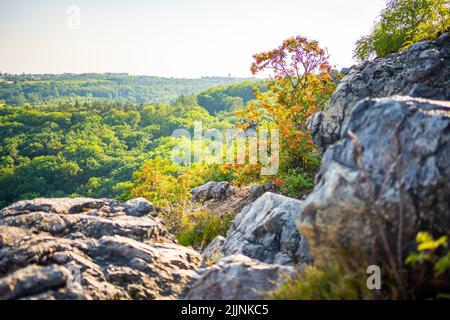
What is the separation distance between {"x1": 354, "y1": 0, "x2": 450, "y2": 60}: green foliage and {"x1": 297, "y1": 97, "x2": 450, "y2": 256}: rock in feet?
18.0

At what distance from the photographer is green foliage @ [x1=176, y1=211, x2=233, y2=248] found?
8141 millimetres

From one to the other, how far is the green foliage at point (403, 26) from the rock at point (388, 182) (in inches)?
216

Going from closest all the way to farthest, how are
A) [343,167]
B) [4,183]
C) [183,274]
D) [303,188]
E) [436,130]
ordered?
[436,130] → [343,167] → [183,274] → [303,188] → [4,183]

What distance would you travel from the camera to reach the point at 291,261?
514 cm

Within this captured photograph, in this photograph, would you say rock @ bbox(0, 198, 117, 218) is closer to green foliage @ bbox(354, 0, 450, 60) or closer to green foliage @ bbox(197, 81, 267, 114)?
green foliage @ bbox(354, 0, 450, 60)

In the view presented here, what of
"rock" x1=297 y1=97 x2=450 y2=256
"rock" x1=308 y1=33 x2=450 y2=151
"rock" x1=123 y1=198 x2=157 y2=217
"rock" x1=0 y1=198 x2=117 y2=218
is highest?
"rock" x1=308 y1=33 x2=450 y2=151

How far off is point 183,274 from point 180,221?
4550mm

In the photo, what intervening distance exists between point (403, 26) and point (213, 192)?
26.4ft

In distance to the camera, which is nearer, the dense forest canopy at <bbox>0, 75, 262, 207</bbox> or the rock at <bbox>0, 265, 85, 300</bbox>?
the rock at <bbox>0, 265, 85, 300</bbox>

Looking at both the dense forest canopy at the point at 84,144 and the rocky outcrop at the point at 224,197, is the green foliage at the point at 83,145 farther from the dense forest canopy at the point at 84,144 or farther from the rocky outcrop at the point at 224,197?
the rocky outcrop at the point at 224,197

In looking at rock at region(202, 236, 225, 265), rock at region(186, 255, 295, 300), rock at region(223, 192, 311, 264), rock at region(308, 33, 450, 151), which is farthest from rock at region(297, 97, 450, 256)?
rock at region(308, 33, 450, 151)

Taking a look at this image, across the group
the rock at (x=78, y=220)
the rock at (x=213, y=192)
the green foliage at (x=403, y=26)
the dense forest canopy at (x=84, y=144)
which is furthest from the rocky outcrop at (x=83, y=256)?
the dense forest canopy at (x=84, y=144)
